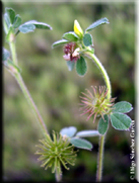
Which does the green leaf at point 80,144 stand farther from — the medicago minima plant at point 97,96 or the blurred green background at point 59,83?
the blurred green background at point 59,83

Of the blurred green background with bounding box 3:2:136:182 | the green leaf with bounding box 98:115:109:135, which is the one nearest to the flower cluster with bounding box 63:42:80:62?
the green leaf with bounding box 98:115:109:135

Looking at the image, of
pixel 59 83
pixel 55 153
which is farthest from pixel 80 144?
pixel 59 83

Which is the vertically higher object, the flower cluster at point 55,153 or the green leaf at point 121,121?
the green leaf at point 121,121

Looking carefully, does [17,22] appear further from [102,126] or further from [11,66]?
[102,126]

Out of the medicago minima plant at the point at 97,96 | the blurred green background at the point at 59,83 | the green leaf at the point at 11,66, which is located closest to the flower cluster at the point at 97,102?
the medicago minima plant at the point at 97,96

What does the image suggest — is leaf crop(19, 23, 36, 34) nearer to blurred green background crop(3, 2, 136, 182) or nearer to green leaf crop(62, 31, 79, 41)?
green leaf crop(62, 31, 79, 41)
